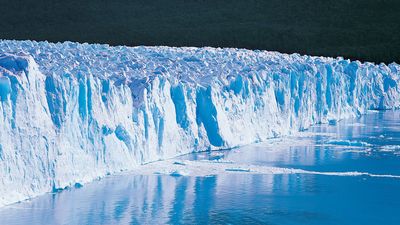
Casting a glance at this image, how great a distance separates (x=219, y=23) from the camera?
37.7 meters

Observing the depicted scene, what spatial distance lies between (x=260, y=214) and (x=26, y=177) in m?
2.36

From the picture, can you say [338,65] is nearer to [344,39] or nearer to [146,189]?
[146,189]

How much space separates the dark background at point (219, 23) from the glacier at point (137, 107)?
694 inches

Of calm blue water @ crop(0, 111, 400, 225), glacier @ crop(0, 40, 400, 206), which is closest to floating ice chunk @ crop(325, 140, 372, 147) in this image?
glacier @ crop(0, 40, 400, 206)

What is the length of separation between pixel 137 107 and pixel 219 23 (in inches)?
1113

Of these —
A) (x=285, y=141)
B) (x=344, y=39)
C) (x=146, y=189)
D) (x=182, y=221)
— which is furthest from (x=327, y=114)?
(x=344, y=39)

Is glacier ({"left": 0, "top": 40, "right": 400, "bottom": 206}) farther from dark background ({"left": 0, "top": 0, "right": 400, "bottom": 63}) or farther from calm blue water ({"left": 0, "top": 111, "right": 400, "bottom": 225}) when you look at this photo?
dark background ({"left": 0, "top": 0, "right": 400, "bottom": 63})

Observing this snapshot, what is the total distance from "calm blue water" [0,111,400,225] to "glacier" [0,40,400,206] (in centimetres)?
29

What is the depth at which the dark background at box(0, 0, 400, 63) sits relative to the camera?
34344mm

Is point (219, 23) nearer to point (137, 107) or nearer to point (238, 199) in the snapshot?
point (137, 107)

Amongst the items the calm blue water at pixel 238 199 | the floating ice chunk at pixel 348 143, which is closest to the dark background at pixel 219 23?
the floating ice chunk at pixel 348 143

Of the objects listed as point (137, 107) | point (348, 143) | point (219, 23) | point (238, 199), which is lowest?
point (238, 199)

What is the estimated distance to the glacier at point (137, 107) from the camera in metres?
7.61

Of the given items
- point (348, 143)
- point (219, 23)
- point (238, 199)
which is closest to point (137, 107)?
point (238, 199)
